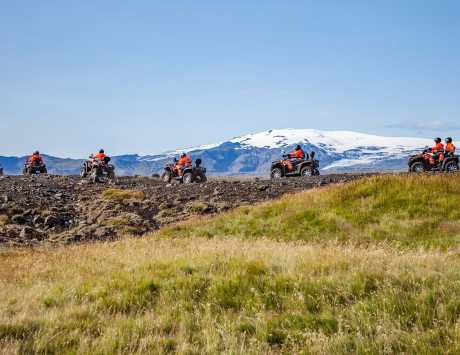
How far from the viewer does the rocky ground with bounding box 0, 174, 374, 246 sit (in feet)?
59.7

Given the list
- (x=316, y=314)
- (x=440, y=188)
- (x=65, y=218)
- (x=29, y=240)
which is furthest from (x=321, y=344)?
(x=65, y=218)

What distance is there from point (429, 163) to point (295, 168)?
892cm

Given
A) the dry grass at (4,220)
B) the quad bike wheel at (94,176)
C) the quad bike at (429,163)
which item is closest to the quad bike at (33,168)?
the quad bike wheel at (94,176)

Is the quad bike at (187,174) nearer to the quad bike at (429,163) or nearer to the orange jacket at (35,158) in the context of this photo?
the quad bike at (429,163)

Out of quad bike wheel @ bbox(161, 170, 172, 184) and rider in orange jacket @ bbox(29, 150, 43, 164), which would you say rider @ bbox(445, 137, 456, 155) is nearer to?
quad bike wheel @ bbox(161, 170, 172, 184)

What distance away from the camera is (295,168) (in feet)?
109

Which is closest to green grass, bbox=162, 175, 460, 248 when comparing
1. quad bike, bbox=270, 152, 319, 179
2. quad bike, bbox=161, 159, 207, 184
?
quad bike, bbox=161, 159, 207, 184

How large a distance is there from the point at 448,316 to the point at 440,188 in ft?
39.9

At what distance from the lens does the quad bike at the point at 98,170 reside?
32878 millimetres

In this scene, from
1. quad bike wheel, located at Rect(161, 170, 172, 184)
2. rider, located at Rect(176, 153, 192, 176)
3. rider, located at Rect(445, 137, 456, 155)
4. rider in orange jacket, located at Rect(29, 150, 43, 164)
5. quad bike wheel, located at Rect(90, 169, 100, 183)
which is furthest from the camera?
rider in orange jacket, located at Rect(29, 150, 43, 164)

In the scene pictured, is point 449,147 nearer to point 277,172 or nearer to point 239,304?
point 277,172

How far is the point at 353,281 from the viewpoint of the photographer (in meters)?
6.73

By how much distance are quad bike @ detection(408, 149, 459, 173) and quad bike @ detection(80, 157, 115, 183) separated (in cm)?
2118

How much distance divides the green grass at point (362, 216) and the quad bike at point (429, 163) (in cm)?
1254
